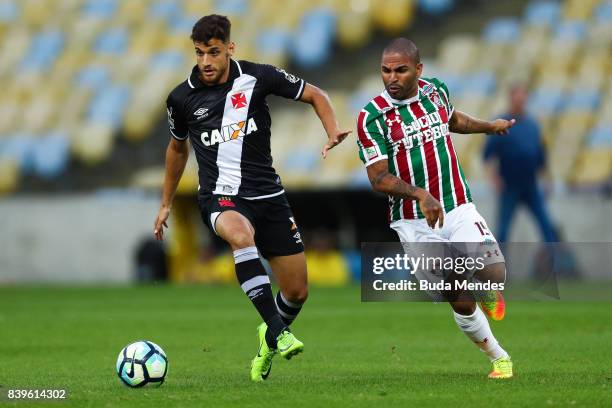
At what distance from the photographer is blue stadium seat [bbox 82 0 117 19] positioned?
81.0 ft

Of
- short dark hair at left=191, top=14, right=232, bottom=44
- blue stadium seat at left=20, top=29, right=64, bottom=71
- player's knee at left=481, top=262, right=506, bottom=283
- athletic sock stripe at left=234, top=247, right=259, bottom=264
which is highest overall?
blue stadium seat at left=20, top=29, right=64, bottom=71

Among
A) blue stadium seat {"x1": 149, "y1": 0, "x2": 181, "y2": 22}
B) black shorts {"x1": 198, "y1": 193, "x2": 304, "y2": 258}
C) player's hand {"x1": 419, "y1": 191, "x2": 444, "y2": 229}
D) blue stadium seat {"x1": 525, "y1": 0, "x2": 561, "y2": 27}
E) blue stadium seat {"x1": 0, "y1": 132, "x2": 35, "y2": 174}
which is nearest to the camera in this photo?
player's hand {"x1": 419, "y1": 191, "x2": 444, "y2": 229}

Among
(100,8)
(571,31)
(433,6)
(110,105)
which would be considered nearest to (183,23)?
(100,8)

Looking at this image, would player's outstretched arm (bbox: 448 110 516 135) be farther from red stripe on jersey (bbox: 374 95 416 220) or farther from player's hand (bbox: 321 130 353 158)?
player's hand (bbox: 321 130 353 158)

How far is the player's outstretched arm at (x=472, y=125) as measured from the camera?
7.51 meters

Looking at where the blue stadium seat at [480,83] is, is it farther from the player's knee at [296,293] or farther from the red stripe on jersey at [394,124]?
the red stripe on jersey at [394,124]

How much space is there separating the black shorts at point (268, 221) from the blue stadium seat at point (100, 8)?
17.9m

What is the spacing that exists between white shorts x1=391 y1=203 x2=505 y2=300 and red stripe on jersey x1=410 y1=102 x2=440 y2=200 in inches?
6.4

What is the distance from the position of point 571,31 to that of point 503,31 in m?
1.36

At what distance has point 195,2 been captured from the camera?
78.1ft

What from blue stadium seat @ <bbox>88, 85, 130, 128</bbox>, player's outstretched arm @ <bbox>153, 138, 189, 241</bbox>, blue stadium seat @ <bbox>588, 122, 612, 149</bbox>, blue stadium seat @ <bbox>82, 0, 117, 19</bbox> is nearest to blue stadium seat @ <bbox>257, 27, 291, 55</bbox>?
blue stadium seat @ <bbox>88, 85, 130, 128</bbox>

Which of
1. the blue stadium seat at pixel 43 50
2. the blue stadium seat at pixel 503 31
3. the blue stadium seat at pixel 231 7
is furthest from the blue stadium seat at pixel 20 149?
the blue stadium seat at pixel 503 31

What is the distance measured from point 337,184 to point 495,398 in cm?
1258

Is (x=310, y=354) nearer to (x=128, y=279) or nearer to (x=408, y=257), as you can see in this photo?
(x=408, y=257)
